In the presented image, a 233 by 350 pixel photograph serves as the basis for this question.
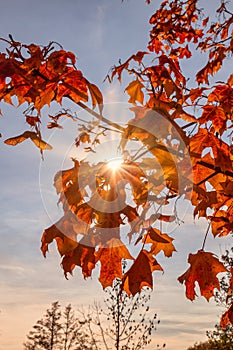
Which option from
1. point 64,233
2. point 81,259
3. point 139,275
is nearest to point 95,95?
point 64,233

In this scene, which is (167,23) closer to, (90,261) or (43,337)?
(90,261)

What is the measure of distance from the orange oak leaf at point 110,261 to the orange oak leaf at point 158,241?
0.78ft

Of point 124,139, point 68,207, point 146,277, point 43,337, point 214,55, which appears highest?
point 43,337

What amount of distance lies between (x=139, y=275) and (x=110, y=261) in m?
0.18

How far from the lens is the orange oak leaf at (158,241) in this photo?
2689mm

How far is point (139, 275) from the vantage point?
8.17 feet

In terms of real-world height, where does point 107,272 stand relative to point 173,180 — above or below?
below

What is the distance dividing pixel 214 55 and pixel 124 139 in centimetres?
278

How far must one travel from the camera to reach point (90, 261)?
244 cm

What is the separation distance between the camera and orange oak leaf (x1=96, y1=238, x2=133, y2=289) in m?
2.51

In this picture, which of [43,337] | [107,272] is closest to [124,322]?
[107,272]

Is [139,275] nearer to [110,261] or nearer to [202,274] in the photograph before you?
[110,261]

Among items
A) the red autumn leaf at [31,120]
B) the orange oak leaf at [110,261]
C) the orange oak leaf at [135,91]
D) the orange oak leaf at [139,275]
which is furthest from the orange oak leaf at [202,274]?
the red autumn leaf at [31,120]

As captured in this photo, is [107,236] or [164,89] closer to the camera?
[107,236]
